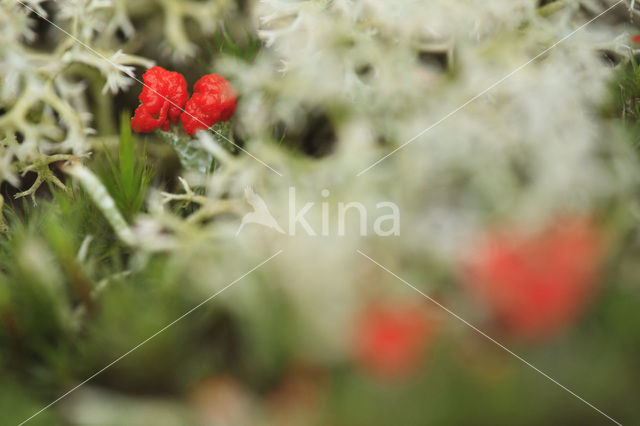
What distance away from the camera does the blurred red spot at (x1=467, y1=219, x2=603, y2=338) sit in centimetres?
38

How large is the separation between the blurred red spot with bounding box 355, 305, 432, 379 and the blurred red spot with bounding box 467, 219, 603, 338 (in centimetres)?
6

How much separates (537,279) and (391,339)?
11 centimetres

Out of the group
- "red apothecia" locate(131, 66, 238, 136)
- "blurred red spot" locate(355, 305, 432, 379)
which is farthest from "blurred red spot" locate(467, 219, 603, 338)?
"red apothecia" locate(131, 66, 238, 136)

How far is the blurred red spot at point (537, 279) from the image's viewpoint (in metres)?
0.38

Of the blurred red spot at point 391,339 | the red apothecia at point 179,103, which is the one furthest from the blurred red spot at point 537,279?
the red apothecia at point 179,103

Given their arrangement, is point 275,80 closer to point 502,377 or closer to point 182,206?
point 182,206

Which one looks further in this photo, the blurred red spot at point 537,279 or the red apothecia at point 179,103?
the red apothecia at point 179,103

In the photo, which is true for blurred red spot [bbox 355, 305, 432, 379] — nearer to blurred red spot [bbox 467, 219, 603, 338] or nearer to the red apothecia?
blurred red spot [bbox 467, 219, 603, 338]

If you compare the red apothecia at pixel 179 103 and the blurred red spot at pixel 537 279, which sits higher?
the red apothecia at pixel 179 103

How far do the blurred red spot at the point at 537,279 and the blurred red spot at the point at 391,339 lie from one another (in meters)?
0.06

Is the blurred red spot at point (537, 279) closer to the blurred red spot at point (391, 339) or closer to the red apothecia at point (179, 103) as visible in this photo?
the blurred red spot at point (391, 339)

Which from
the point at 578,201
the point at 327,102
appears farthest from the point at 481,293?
the point at 327,102

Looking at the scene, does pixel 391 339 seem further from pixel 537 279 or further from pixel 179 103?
pixel 179 103

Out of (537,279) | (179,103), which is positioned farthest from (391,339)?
(179,103)
